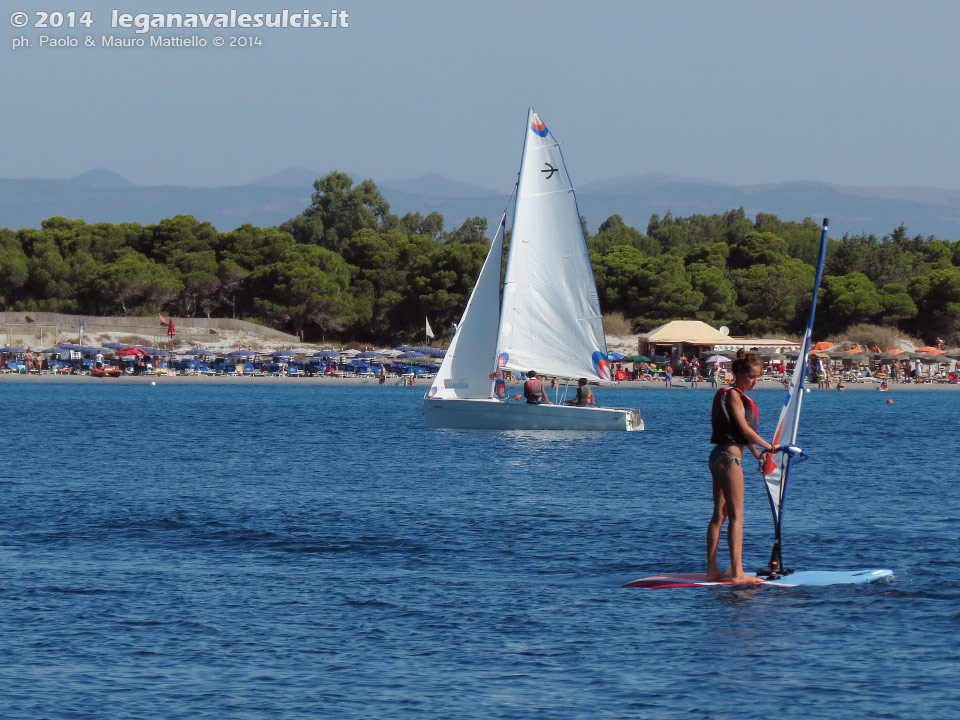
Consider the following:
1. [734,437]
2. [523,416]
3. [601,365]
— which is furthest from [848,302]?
[734,437]

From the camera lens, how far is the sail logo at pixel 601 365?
44750 millimetres

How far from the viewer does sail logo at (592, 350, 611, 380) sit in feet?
147

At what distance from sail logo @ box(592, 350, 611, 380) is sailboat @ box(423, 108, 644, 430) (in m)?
0.03

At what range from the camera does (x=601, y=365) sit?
44.9 m

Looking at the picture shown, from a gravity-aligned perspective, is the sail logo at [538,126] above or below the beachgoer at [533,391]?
above

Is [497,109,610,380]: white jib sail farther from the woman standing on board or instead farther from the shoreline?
the shoreline

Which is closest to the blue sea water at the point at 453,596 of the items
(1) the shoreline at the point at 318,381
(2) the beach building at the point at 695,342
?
(1) the shoreline at the point at 318,381

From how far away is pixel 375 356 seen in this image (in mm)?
110250

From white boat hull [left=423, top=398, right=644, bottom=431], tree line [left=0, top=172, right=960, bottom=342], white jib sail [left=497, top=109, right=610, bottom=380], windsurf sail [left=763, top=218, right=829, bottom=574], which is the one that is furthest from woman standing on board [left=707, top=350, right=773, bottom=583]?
tree line [left=0, top=172, right=960, bottom=342]

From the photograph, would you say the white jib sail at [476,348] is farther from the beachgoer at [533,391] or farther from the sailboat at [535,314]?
the beachgoer at [533,391]

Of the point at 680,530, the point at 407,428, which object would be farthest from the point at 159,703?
the point at 407,428

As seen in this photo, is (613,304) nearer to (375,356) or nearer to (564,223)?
(375,356)

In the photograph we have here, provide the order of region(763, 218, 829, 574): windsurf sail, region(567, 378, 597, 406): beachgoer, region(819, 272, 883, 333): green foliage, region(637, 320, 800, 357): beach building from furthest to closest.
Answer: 1. region(819, 272, 883, 333): green foliage
2. region(637, 320, 800, 357): beach building
3. region(567, 378, 597, 406): beachgoer
4. region(763, 218, 829, 574): windsurf sail

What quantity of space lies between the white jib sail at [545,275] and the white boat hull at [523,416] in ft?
5.91
